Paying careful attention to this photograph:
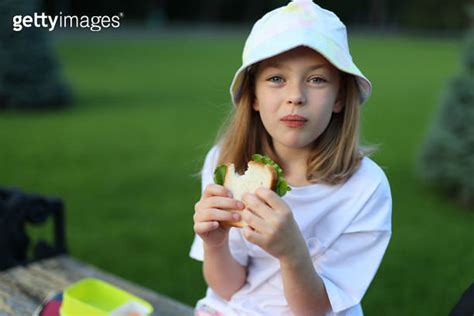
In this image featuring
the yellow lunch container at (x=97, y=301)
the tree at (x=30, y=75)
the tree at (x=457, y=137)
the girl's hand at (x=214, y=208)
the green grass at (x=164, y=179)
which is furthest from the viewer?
the tree at (x=30, y=75)

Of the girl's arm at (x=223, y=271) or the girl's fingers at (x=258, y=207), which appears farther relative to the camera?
the girl's arm at (x=223, y=271)

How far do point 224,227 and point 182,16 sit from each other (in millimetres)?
46883

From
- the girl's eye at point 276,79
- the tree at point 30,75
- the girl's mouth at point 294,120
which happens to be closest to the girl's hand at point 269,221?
the girl's mouth at point 294,120

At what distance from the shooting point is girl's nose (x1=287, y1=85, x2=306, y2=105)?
6.22 ft

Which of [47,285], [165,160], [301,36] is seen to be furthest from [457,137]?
[301,36]

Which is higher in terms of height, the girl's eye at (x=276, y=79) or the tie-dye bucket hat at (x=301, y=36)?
the tie-dye bucket hat at (x=301, y=36)

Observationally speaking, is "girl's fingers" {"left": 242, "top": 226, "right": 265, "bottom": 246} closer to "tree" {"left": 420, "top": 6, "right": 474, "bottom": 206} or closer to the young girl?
the young girl

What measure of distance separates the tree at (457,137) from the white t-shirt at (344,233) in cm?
436

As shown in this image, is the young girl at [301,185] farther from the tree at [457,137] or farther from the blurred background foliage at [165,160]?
the tree at [457,137]

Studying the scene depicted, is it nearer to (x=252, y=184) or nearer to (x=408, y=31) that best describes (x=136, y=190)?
(x=252, y=184)

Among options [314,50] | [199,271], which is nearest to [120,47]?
[199,271]

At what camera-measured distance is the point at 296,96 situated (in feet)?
6.22

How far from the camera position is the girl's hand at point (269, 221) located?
167 cm

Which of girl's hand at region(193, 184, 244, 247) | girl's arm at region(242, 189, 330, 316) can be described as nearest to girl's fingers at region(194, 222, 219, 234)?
A: girl's hand at region(193, 184, 244, 247)
